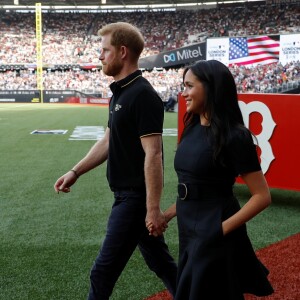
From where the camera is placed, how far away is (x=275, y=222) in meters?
6.04

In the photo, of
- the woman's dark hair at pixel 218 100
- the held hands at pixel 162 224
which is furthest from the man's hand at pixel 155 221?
the woman's dark hair at pixel 218 100

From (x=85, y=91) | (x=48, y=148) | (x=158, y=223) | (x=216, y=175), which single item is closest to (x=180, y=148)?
(x=216, y=175)

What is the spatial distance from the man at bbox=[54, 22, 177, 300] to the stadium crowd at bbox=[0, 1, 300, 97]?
3738cm

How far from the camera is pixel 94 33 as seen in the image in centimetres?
5228

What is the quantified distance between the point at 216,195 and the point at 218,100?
0.42 meters

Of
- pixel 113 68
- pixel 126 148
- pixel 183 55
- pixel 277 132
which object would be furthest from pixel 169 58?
pixel 126 148

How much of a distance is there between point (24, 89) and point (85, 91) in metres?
5.25

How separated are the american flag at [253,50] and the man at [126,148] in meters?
32.7

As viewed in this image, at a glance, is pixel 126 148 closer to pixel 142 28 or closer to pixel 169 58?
pixel 169 58

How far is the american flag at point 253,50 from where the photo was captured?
112 ft

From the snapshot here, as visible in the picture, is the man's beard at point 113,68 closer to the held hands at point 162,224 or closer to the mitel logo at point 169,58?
the held hands at point 162,224

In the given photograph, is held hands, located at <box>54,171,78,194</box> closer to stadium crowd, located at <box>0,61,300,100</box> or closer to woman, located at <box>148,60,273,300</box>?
woman, located at <box>148,60,273,300</box>

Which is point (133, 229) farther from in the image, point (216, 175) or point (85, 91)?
point (85, 91)

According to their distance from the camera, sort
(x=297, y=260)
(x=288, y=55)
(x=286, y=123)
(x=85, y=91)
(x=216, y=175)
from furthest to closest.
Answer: (x=85, y=91), (x=288, y=55), (x=286, y=123), (x=297, y=260), (x=216, y=175)
